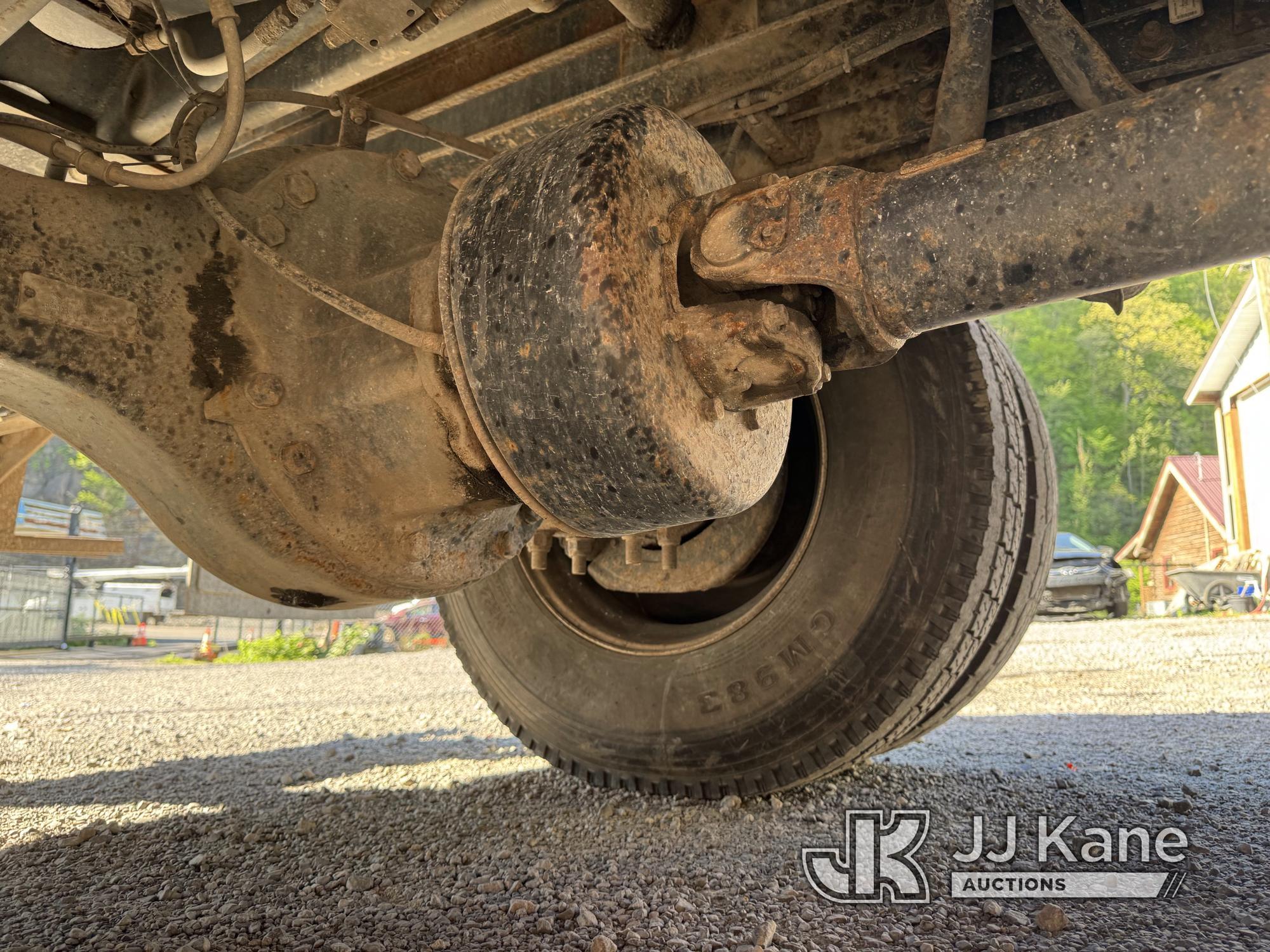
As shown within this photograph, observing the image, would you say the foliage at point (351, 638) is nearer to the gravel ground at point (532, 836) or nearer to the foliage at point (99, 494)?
the gravel ground at point (532, 836)

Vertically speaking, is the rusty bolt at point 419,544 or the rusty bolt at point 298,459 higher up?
the rusty bolt at point 298,459

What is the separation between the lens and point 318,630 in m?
14.6

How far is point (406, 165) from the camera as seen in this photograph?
4.82 ft

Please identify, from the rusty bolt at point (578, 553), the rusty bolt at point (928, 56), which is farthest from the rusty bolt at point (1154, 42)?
the rusty bolt at point (578, 553)

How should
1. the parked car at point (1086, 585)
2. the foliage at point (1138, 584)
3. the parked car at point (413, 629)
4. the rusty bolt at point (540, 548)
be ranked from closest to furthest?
the rusty bolt at point (540, 548) → the parked car at point (1086, 585) → the parked car at point (413, 629) → the foliage at point (1138, 584)

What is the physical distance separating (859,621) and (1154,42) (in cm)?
106

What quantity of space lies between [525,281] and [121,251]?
2.01 feet

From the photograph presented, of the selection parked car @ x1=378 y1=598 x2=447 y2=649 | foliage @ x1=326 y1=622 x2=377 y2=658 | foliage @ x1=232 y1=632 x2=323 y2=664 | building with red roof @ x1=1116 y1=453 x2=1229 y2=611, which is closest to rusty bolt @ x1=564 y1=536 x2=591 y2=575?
foliage @ x1=232 y1=632 x2=323 y2=664

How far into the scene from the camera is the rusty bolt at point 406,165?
1.47 m

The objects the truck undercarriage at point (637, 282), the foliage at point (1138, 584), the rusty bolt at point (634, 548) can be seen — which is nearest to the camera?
the truck undercarriage at point (637, 282)

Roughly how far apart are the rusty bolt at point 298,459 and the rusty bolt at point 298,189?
0.38m

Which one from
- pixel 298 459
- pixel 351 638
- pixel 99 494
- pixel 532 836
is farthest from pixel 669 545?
pixel 99 494

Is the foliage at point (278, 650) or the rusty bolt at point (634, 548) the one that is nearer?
the rusty bolt at point (634, 548)

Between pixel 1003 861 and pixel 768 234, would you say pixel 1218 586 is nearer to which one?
pixel 1003 861
